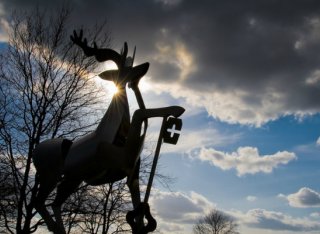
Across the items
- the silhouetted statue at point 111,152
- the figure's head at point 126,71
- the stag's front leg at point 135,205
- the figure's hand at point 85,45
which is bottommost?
the stag's front leg at point 135,205

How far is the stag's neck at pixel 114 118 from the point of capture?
5.60 metres

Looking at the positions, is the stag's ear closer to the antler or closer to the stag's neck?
the antler

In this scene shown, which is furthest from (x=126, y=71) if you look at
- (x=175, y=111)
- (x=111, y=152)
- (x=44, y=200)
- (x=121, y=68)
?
(x=44, y=200)

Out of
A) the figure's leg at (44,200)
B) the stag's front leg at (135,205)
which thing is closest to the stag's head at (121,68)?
the stag's front leg at (135,205)

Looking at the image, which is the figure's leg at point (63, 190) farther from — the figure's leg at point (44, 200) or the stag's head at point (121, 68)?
the stag's head at point (121, 68)

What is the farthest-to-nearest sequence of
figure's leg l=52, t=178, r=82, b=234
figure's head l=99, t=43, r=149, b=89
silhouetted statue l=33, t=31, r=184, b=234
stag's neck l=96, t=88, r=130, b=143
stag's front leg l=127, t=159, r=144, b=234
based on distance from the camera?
figure's head l=99, t=43, r=149, b=89
figure's leg l=52, t=178, r=82, b=234
stag's neck l=96, t=88, r=130, b=143
silhouetted statue l=33, t=31, r=184, b=234
stag's front leg l=127, t=159, r=144, b=234

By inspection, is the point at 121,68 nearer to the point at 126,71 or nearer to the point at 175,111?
the point at 126,71

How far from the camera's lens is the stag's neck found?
560 cm

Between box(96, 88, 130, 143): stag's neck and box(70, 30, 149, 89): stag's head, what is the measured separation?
183mm

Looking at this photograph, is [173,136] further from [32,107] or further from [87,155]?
[32,107]

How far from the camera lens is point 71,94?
12.8 metres

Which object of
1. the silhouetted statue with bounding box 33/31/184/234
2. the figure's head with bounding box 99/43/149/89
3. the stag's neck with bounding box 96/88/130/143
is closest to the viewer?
the silhouetted statue with bounding box 33/31/184/234

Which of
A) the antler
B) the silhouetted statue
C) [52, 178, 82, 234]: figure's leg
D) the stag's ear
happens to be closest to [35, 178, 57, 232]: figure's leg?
the silhouetted statue

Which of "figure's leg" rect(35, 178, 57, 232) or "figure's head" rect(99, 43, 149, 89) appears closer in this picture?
"figure's leg" rect(35, 178, 57, 232)
